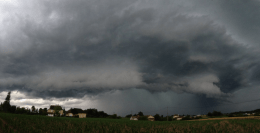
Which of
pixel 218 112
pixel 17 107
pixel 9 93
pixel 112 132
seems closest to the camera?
pixel 112 132

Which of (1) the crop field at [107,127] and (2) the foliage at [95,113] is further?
(2) the foliage at [95,113]

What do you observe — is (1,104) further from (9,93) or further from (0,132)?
(0,132)

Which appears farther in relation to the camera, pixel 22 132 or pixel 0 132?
pixel 22 132

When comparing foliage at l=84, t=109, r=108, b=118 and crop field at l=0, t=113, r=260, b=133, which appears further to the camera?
foliage at l=84, t=109, r=108, b=118

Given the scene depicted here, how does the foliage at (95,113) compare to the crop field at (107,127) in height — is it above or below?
below

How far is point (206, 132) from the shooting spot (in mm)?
13633

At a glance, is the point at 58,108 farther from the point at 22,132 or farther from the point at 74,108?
the point at 22,132

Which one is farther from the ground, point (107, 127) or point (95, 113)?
point (107, 127)

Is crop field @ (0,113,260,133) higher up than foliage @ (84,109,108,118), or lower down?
higher up

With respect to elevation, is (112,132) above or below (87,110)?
above

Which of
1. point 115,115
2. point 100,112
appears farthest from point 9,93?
point 115,115

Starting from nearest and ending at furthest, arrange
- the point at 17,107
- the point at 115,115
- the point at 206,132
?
the point at 206,132, the point at 115,115, the point at 17,107

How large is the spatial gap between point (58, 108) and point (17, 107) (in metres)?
33.9

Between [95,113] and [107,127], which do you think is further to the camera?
[95,113]
